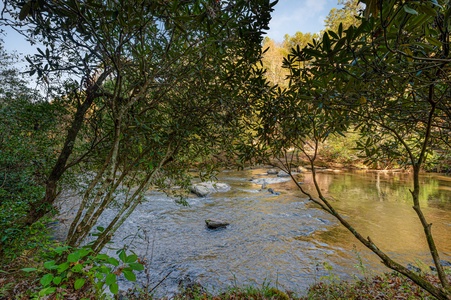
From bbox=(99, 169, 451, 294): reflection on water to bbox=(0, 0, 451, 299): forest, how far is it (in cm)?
100

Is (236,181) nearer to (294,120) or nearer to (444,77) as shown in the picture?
(294,120)

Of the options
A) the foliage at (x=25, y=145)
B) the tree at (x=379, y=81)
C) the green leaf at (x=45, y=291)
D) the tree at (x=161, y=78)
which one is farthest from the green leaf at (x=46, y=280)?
the foliage at (x=25, y=145)

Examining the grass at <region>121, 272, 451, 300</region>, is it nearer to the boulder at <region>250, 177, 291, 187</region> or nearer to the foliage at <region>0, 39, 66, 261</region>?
the foliage at <region>0, 39, 66, 261</region>

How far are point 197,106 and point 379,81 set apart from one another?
61.9 inches

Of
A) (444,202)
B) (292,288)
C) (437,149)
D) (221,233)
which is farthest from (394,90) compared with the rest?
Result: (444,202)

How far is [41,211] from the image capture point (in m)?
3.28

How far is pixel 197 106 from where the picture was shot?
7.68 ft

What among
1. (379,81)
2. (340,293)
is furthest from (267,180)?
(379,81)

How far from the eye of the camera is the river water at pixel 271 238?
4.28 meters

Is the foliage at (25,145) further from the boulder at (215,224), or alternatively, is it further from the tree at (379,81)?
the boulder at (215,224)

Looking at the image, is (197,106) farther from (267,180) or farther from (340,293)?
(267,180)

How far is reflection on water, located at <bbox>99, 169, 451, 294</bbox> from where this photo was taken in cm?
436

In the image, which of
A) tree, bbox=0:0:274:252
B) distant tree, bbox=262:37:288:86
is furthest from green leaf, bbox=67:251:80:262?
distant tree, bbox=262:37:288:86

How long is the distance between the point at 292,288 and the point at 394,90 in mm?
3560
